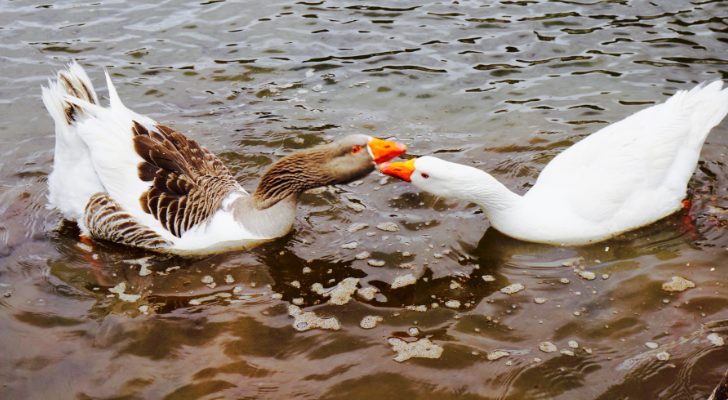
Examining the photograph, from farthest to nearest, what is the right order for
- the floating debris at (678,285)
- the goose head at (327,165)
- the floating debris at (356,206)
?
the floating debris at (356,206) → the goose head at (327,165) → the floating debris at (678,285)

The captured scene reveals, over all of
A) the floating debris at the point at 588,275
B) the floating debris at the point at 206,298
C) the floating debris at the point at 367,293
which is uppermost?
the floating debris at the point at 206,298

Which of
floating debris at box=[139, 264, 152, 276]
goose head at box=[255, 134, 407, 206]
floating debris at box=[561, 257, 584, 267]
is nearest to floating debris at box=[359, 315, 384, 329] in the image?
goose head at box=[255, 134, 407, 206]

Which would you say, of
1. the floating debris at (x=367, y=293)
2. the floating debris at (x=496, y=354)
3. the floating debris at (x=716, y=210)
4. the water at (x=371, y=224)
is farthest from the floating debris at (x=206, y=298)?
the floating debris at (x=716, y=210)

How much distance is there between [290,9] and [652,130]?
7.17 meters

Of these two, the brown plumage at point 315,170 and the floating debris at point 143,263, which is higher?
the brown plumage at point 315,170

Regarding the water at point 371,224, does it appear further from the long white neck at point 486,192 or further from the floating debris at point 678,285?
the long white neck at point 486,192

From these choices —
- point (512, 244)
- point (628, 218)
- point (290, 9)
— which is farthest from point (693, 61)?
point (290, 9)

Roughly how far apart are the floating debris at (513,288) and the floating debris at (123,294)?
325cm

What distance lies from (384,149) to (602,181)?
83.8 inches

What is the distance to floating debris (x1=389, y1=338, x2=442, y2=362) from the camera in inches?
155

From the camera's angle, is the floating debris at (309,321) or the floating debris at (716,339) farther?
the floating debris at (309,321)

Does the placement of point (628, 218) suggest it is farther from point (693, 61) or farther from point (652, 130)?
point (693, 61)

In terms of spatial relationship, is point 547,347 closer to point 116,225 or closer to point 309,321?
point 309,321

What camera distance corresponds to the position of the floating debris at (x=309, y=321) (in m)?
4.28
